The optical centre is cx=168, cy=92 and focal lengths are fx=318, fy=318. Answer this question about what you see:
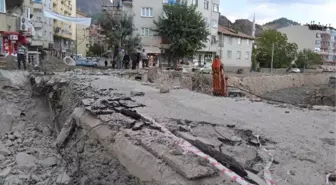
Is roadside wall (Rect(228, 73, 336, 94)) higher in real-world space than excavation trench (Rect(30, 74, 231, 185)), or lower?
lower

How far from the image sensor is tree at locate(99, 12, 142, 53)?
111 ft

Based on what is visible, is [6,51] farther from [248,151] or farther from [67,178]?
[248,151]

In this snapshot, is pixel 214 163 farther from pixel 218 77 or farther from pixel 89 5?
pixel 89 5

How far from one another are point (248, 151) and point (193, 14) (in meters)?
33.5

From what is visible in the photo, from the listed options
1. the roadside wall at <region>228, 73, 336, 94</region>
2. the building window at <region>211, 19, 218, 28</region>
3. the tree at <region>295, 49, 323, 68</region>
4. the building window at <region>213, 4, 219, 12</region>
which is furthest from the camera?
the tree at <region>295, 49, 323, 68</region>

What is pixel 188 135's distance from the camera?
4.66 metres

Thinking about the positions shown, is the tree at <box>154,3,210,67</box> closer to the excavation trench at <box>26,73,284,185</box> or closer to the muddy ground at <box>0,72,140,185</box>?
the muddy ground at <box>0,72,140,185</box>

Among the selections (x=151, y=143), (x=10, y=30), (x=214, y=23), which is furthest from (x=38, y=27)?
(x=151, y=143)

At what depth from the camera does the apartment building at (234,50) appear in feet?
160

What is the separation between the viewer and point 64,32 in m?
54.6

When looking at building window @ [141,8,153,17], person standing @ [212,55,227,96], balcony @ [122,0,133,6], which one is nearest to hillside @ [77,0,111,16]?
balcony @ [122,0,133,6]

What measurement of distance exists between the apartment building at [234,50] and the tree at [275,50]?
5.50 m

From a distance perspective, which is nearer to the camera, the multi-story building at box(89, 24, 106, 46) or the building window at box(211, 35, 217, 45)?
the multi-story building at box(89, 24, 106, 46)

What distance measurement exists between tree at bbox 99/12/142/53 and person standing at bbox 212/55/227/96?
2257 centimetres
